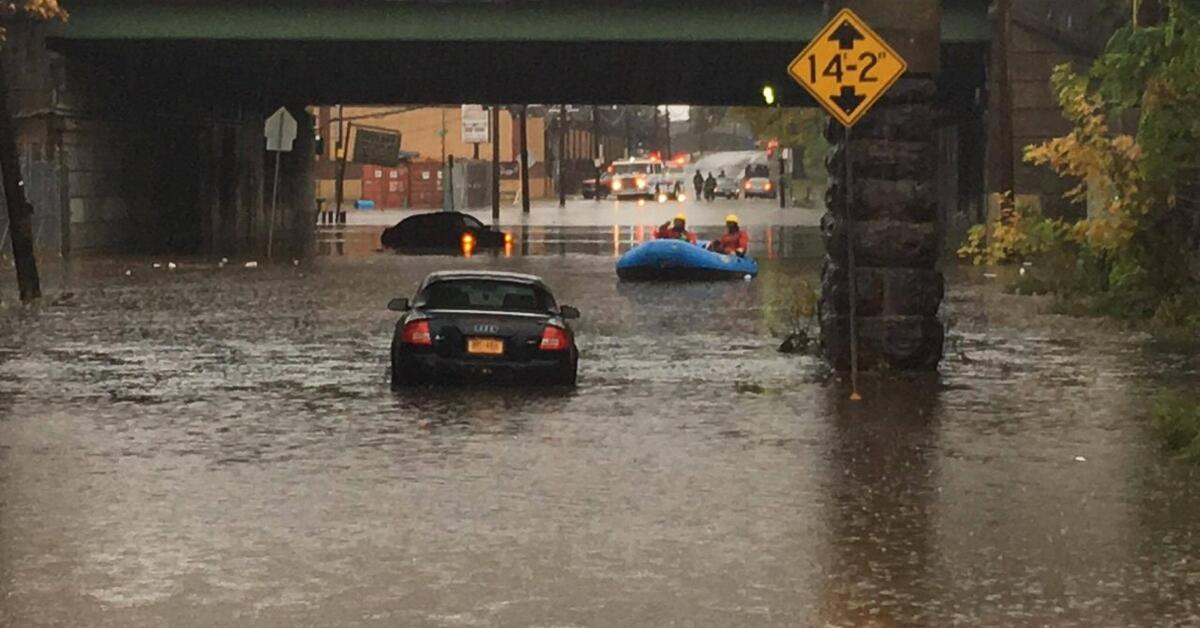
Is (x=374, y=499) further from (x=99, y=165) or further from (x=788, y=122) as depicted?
(x=788, y=122)

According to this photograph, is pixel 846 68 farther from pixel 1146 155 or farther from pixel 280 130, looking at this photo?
pixel 280 130

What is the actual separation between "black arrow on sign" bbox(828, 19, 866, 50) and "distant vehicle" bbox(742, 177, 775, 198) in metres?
123

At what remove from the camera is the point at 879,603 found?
1068 centimetres

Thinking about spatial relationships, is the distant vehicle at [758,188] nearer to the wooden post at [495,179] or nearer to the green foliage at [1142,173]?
the wooden post at [495,179]

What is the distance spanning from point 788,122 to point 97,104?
56703mm

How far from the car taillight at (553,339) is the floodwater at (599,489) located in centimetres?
42

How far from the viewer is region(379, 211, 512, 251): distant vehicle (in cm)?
5975

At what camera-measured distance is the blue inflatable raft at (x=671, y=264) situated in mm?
40781

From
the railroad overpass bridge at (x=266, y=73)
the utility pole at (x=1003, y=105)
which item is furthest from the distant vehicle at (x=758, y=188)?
the utility pole at (x=1003, y=105)

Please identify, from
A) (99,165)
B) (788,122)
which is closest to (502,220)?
(788,122)

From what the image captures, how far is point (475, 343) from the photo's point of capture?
20.7 m

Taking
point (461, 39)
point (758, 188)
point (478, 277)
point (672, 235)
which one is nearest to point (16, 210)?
point (672, 235)

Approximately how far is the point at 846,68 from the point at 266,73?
4259cm

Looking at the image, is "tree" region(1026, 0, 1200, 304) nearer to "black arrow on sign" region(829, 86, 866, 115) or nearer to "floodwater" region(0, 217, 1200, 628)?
"floodwater" region(0, 217, 1200, 628)
